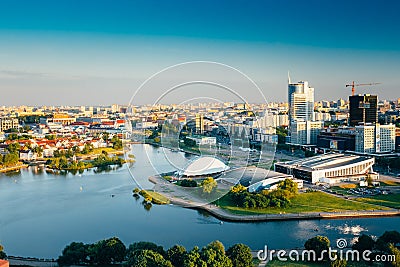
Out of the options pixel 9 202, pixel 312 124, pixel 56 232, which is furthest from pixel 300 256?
pixel 312 124

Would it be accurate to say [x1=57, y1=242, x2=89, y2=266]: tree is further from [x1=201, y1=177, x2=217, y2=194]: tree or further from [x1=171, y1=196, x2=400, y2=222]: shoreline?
[x1=171, y1=196, x2=400, y2=222]: shoreline

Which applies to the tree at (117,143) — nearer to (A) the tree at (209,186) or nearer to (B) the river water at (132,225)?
(B) the river water at (132,225)

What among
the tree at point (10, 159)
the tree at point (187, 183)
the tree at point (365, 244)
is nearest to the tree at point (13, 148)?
the tree at point (10, 159)

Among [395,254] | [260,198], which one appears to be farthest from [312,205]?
[395,254]

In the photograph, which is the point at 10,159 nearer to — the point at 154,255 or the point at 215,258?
the point at 154,255

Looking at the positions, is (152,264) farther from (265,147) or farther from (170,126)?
(265,147)
